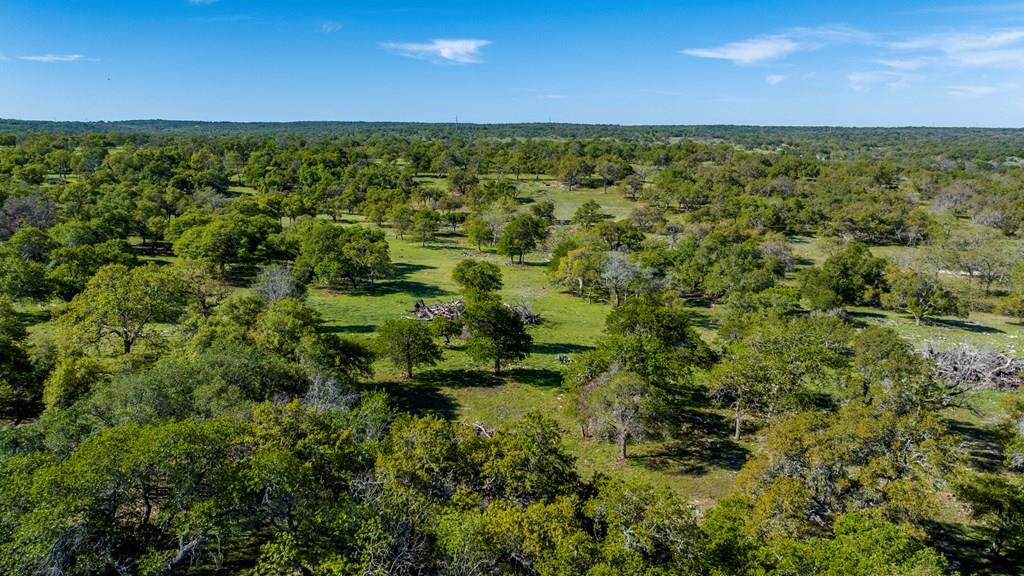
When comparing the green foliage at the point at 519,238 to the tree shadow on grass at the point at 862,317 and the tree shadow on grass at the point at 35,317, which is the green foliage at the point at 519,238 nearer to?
the tree shadow on grass at the point at 862,317

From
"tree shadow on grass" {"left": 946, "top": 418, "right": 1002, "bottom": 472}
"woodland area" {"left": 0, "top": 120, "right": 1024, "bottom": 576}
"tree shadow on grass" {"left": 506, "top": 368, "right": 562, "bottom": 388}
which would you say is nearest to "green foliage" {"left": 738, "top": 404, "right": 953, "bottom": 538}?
"woodland area" {"left": 0, "top": 120, "right": 1024, "bottom": 576}

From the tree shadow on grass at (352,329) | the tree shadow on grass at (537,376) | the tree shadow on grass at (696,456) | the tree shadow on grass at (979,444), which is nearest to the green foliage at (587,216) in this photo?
the tree shadow on grass at (352,329)

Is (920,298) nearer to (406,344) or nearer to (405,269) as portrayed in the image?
(406,344)

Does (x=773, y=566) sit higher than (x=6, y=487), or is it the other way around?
(x=6, y=487)

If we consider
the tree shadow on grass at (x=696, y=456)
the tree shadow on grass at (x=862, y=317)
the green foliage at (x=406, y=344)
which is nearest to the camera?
the tree shadow on grass at (x=696, y=456)

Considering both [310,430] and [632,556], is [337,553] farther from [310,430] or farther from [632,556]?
[632,556]

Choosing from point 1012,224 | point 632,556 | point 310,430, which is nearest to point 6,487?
point 310,430
